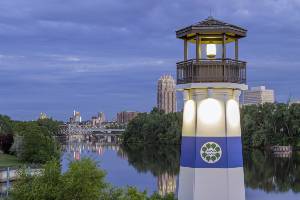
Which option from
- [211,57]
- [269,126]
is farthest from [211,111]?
[269,126]

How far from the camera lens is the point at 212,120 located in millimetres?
12656

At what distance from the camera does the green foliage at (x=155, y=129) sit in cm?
12506

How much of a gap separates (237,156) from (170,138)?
11448 centimetres

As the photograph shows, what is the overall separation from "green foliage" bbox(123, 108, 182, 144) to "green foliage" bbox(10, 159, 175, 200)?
98.3 meters

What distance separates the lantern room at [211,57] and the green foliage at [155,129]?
333 feet

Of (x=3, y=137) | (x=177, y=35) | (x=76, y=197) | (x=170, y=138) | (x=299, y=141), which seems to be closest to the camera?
(x=177, y=35)

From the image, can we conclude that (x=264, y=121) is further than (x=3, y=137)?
Yes

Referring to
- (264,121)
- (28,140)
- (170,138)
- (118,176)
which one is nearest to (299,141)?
(264,121)

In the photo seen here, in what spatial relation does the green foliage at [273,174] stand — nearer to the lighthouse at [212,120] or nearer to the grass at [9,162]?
the grass at [9,162]

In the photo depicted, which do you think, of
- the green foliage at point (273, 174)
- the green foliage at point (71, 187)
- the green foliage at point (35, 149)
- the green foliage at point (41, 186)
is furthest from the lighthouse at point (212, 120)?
the green foliage at point (35, 149)

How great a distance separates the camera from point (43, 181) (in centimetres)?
1526

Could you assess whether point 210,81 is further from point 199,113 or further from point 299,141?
point 299,141

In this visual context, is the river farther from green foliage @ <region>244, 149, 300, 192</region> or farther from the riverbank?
the riverbank

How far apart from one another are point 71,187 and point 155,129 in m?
123
